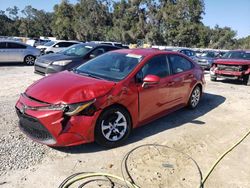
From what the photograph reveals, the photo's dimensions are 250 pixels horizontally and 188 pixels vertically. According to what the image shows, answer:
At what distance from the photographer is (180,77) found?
5922 millimetres

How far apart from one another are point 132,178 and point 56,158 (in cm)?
120

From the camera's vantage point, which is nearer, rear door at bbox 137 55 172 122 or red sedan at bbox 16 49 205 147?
red sedan at bbox 16 49 205 147

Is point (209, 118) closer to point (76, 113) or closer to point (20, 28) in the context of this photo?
point (76, 113)

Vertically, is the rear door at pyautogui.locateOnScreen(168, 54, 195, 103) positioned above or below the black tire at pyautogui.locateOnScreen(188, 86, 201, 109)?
above

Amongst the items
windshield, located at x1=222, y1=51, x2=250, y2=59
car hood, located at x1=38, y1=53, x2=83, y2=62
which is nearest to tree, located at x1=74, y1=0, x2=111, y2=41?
windshield, located at x1=222, y1=51, x2=250, y2=59

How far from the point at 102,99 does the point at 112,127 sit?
54 centimetres

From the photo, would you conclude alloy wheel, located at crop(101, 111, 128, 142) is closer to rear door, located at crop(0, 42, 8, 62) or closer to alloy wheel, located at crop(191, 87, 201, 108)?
alloy wheel, located at crop(191, 87, 201, 108)

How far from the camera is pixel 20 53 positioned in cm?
1542

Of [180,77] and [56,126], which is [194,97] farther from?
[56,126]

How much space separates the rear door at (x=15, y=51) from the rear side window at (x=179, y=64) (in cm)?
1166

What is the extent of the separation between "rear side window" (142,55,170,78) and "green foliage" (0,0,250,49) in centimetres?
4566

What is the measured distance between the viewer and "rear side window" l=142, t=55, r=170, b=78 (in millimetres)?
5016

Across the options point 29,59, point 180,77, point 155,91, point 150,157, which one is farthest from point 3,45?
point 150,157

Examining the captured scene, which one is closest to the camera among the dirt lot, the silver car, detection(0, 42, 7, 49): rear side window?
the dirt lot
